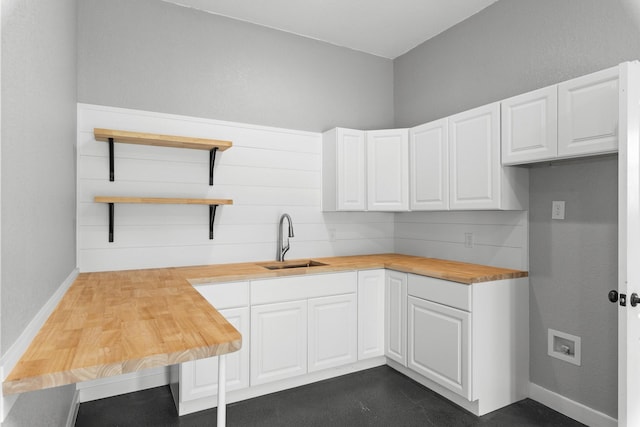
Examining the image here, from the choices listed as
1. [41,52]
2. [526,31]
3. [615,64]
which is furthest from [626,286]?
[41,52]

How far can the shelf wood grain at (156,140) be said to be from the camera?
7.73ft

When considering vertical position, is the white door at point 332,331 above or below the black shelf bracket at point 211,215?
below

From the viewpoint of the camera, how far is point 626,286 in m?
1.56

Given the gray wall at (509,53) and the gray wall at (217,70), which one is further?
the gray wall at (217,70)

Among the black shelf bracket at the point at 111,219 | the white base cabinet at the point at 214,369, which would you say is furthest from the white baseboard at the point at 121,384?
the black shelf bracket at the point at 111,219

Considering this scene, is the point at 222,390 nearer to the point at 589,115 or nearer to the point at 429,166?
the point at 589,115

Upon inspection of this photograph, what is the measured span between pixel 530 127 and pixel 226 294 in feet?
7.15

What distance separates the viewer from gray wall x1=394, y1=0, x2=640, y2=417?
2117mm

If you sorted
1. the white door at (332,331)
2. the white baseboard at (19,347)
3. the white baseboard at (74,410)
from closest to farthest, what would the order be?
the white baseboard at (19,347)
the white baseboard at (74,410)
the white door at (332,331)

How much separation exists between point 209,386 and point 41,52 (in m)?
1.97

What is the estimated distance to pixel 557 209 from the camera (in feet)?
7.78

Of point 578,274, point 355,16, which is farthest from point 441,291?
point 355,16

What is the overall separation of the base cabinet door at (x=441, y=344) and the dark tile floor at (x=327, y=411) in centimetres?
17

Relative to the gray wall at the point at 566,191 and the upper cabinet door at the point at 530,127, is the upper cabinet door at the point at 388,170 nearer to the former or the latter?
the gray wall at the point at 566,191
